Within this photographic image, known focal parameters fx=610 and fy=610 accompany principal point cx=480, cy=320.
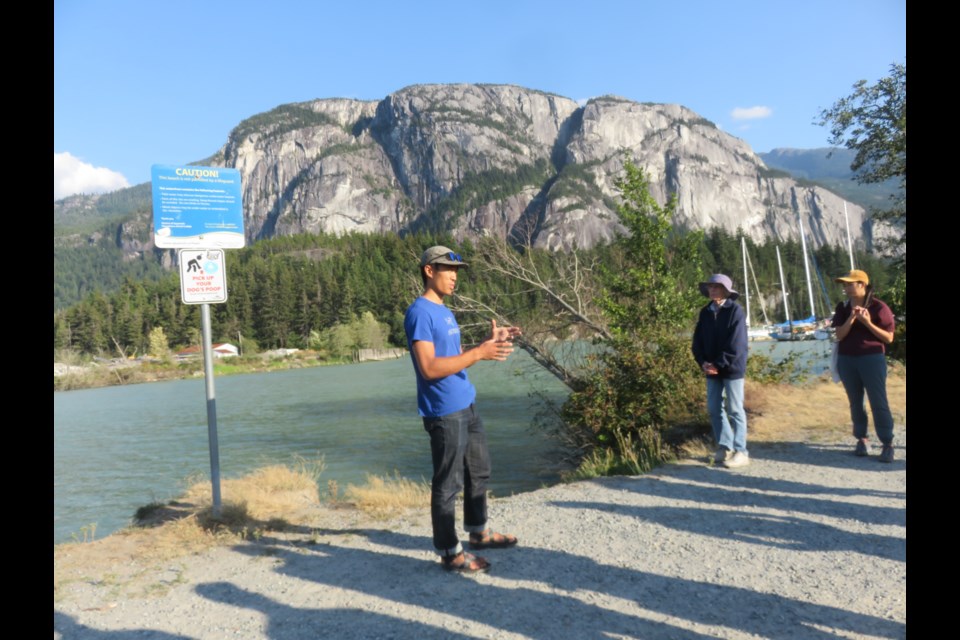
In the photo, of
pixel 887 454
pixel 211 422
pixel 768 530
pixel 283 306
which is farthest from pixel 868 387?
pixel 283 306

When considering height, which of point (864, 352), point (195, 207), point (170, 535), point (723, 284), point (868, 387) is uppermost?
point (195, 207)

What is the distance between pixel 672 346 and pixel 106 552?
30.2ft

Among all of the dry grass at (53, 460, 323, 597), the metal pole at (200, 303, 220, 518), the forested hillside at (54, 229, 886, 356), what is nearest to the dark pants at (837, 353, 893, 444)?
the dry grass at (53, 460, 323, 597)

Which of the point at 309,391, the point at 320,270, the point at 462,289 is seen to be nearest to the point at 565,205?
the point at 320,270

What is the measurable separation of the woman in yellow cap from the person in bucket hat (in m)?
1.11

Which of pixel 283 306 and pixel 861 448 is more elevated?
pixel 283 306

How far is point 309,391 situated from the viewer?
40000 millimetres

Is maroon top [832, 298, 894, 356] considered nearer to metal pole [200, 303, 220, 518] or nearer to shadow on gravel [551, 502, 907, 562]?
shadow on gravel [551, 502, 907, 562]

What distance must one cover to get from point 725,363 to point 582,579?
12.4 feet

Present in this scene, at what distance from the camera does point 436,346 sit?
413 cm

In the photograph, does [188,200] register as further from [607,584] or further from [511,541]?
[607,584]

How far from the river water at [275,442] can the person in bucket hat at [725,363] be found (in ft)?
15.6

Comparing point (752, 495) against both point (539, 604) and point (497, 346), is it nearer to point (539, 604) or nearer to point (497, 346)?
point (539, 604)

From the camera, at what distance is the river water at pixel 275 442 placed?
13.1 metres
